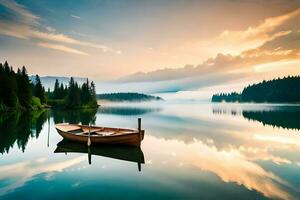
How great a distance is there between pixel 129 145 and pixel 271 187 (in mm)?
13638

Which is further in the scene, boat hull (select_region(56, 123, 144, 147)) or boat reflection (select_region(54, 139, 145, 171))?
boat hull (select_region(56, 123, 144, 147))

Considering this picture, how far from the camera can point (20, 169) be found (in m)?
16.2

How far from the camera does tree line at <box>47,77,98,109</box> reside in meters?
109

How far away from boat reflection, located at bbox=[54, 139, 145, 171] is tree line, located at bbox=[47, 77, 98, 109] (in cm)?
8767

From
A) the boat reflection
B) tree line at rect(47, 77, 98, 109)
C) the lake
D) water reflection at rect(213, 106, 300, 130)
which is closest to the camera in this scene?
the lake

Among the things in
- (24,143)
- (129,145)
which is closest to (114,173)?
(129,145)

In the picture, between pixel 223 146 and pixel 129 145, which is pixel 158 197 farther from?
pixel 223 146

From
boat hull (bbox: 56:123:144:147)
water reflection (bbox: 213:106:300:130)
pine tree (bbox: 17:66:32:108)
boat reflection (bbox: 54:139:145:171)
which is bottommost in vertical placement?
water reflection (bbox: 213:106:300:130)

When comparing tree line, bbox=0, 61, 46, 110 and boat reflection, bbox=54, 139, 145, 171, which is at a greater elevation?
tree line, bbox=0, 61, 46, 110

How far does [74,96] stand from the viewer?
110m

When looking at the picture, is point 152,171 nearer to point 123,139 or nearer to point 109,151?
point 109,151

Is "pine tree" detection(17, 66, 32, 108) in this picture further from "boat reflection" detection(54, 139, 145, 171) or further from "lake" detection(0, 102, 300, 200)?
"boat reflection" detection(54, 139, 145, 171)

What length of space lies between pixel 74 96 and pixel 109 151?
93.5 metres

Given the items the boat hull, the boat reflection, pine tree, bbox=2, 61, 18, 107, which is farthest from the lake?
pine tree, bbox=2, 61, 18, 107
